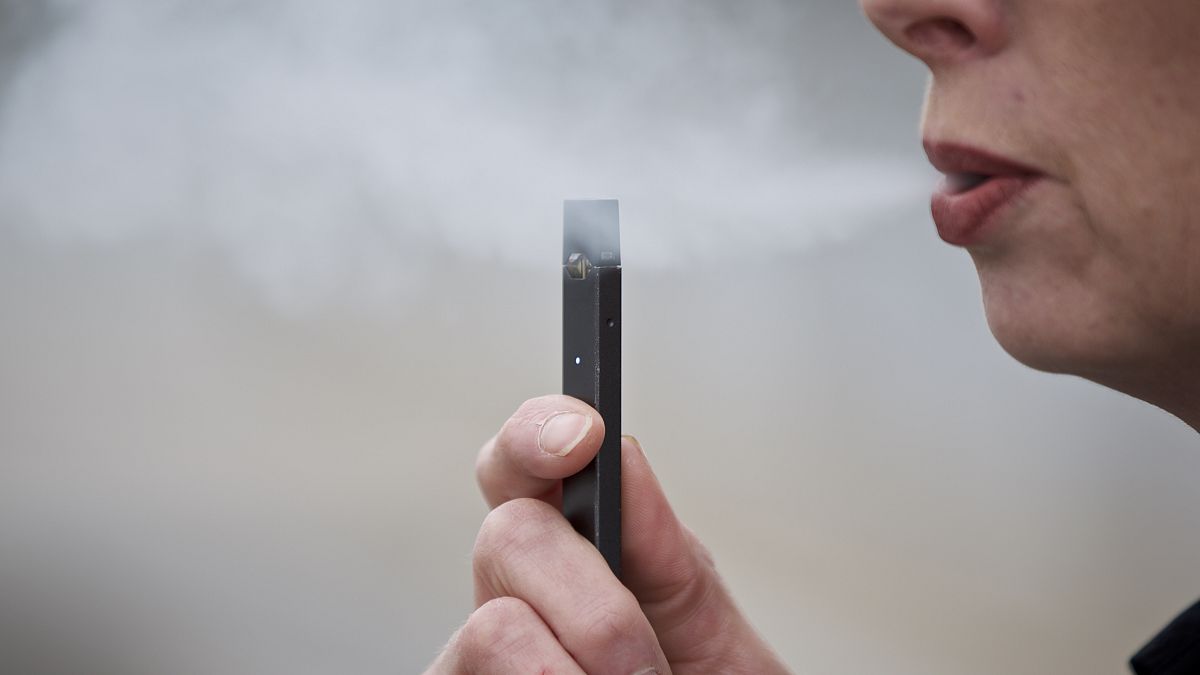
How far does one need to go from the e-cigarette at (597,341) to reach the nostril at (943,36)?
0.20 metres

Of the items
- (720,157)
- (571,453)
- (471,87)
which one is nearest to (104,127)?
(471,87)

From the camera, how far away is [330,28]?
4.35 ft

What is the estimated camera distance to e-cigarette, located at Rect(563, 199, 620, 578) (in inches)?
23.8

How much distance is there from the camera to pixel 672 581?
0.76m

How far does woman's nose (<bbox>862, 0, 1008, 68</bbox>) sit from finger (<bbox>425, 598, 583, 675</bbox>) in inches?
16.3

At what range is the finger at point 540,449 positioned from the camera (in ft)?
2.05

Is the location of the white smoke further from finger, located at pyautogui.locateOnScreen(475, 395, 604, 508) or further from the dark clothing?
the dark clothing

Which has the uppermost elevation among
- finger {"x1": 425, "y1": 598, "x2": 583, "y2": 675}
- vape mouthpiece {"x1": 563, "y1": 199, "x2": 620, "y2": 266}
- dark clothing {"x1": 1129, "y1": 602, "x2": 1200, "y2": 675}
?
vape mouthpiece {"x1": 563, "y1": 199, "x2": 620, "y2": 266}

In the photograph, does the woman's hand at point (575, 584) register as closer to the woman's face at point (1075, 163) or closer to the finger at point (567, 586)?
the finger at point (567, 586)

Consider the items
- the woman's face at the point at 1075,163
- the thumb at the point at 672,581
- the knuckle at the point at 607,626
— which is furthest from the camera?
the thumb at the point at 672,581

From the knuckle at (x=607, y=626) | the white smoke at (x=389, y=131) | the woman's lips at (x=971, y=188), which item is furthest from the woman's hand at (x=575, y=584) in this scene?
the white smoke at (x=389, y=131)

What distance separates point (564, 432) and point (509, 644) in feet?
0.45

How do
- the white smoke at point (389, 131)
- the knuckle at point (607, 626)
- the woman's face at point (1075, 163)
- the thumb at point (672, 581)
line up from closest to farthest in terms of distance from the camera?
the woman's face at point (1075, 163) → the knuckle at point (607, 626) → the thumb at point (672, 581) → the white smoke at point (389, 131)

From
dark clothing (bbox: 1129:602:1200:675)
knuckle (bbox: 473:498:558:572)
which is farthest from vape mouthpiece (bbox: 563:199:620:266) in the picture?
dark clothing (bbox: 1129:602:1200:675)
